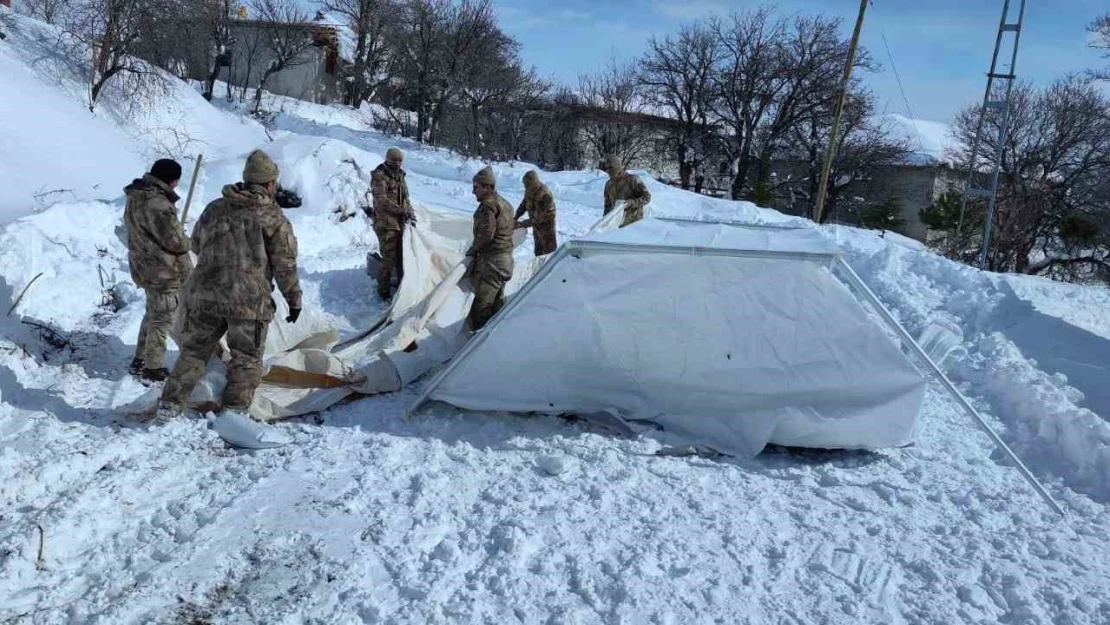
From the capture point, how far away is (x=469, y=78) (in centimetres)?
2666

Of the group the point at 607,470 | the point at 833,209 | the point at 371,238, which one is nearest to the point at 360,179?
the point at 371,238

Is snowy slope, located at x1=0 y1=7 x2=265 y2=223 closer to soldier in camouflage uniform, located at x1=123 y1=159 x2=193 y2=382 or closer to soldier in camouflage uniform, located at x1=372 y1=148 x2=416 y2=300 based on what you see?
soldier in camouflage uniform, located at x1=123 y1=159 x2=193 y2=382

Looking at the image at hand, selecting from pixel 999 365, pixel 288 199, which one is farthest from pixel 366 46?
pixel 999 365

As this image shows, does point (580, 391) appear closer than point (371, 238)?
Yes

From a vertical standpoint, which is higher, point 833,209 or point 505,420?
point 833,209

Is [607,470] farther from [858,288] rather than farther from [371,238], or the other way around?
[371,238]

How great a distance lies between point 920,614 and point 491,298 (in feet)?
11.6

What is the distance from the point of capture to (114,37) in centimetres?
1296

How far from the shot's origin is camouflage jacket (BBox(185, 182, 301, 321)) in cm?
395

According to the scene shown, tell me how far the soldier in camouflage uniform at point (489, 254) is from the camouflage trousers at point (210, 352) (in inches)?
71.6

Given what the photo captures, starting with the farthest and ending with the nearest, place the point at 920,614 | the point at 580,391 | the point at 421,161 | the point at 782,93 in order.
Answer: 1. the point at 782,93
2. the point at 421,161
3. the point at 580,391
4. the point at 920,614

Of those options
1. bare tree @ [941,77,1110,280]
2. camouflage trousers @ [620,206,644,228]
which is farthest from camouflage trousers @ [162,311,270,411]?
bare tree @ [941,77,1110,280]

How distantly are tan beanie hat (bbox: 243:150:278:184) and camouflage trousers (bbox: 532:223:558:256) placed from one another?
13.2 ft

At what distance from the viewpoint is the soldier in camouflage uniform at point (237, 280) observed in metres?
3.95
